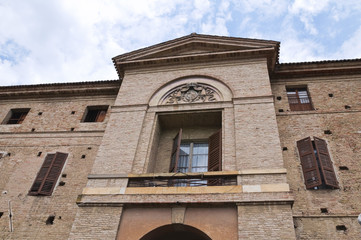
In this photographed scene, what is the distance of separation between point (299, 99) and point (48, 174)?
34.3 feet

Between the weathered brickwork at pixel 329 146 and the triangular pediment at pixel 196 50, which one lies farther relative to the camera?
the triangular pediment at pixel 196 50

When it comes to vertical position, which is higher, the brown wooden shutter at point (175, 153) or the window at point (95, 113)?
the window at point (95, 113)

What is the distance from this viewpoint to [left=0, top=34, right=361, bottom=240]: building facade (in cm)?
817

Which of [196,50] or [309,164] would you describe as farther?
[196,50]

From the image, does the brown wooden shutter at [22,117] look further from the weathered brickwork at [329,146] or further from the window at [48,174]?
the weathered brickwork at [329,146]

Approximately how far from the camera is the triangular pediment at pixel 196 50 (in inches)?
Result: 485

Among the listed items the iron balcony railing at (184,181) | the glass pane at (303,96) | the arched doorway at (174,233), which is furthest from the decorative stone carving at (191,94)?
the arched doorway at (174,233)

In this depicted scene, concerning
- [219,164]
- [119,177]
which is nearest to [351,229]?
[219,164]

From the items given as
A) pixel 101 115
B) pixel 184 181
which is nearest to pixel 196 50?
pixel 101 115

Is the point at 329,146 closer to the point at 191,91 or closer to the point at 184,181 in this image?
the point at 184,181

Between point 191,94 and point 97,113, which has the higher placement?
point 97,113

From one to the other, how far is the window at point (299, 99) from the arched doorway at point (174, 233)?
259 inches

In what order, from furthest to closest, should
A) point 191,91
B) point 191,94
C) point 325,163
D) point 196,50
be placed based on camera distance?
point 196,50
point 191,91
point 191,94
point 325,163

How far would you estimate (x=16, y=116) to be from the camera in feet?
48.8
